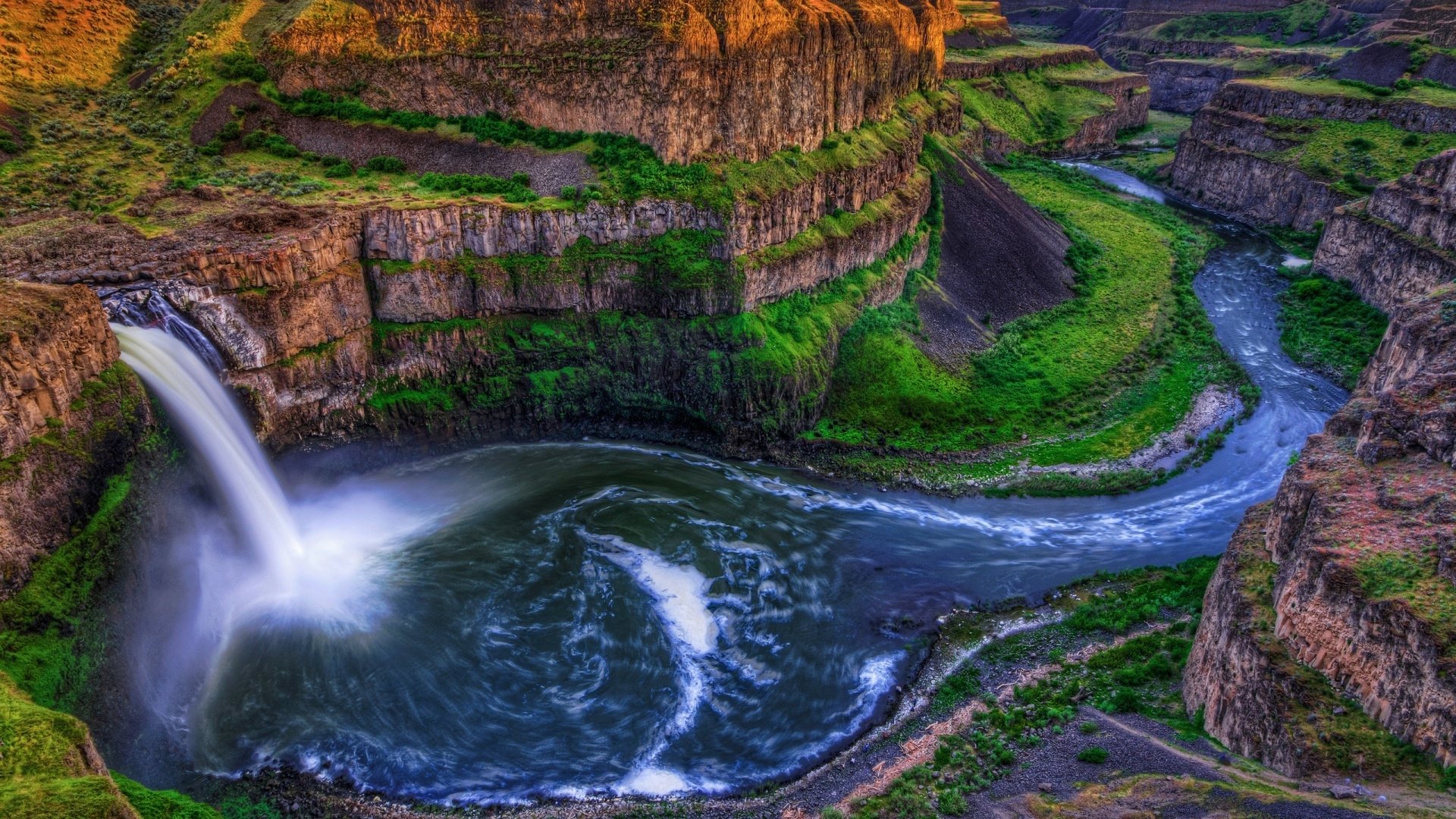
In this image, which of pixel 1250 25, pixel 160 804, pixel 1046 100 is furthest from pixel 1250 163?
pixel 160 804

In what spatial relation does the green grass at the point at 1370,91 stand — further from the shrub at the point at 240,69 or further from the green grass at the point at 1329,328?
the shrub at the point at 240,69

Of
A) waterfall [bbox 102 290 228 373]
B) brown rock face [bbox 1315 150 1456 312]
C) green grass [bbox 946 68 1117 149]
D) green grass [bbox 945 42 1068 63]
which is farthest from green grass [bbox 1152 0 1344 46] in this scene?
waterfall [bbox 102 290 228 373]

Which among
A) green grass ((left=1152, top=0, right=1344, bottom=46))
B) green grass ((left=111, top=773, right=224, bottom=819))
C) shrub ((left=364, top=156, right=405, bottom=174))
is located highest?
green grass ((left=1152, top=0, right=1344, bottom=46))

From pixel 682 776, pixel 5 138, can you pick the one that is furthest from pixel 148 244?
pixel 682 776

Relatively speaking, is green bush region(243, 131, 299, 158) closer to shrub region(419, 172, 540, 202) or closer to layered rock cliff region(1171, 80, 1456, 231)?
shrub region(419, 172, 540, 202)

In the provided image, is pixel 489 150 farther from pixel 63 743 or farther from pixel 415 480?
pixel 63 743

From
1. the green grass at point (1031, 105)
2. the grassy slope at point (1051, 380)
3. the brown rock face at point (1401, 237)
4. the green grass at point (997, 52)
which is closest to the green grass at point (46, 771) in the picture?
the grassy slope at point (1051, 380)
